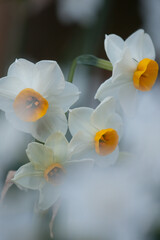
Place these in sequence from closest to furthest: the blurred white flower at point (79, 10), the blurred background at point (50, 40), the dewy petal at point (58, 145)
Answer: the dewy petal at point (58, 145)
the blurred background at point (50, 40)
the blurred white flower at point (79, 10)

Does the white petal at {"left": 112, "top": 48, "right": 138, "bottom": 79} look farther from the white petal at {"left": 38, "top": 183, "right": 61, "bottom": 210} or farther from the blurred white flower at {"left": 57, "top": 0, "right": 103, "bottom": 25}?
the blurred white flower at {"left": 57, "top": 0, "right": 103, "bottom": 25}

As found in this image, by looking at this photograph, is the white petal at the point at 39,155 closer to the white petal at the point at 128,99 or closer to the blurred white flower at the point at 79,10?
the white petal at the point at 128,99

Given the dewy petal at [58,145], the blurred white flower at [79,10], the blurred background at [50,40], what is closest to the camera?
the dewy petal at [58,145]

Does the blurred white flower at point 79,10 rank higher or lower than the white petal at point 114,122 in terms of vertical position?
higher

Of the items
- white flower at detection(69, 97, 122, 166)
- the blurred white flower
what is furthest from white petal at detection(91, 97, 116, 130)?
the blurred white flower

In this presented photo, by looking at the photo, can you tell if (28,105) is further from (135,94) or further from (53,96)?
(135,94)

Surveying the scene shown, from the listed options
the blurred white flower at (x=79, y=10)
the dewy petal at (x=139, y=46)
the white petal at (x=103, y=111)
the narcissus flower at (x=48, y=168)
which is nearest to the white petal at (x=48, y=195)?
the narcissus flower at (x=48, y=168)

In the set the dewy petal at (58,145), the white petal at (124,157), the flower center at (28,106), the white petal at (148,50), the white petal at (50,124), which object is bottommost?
the white petal at (124,157)
